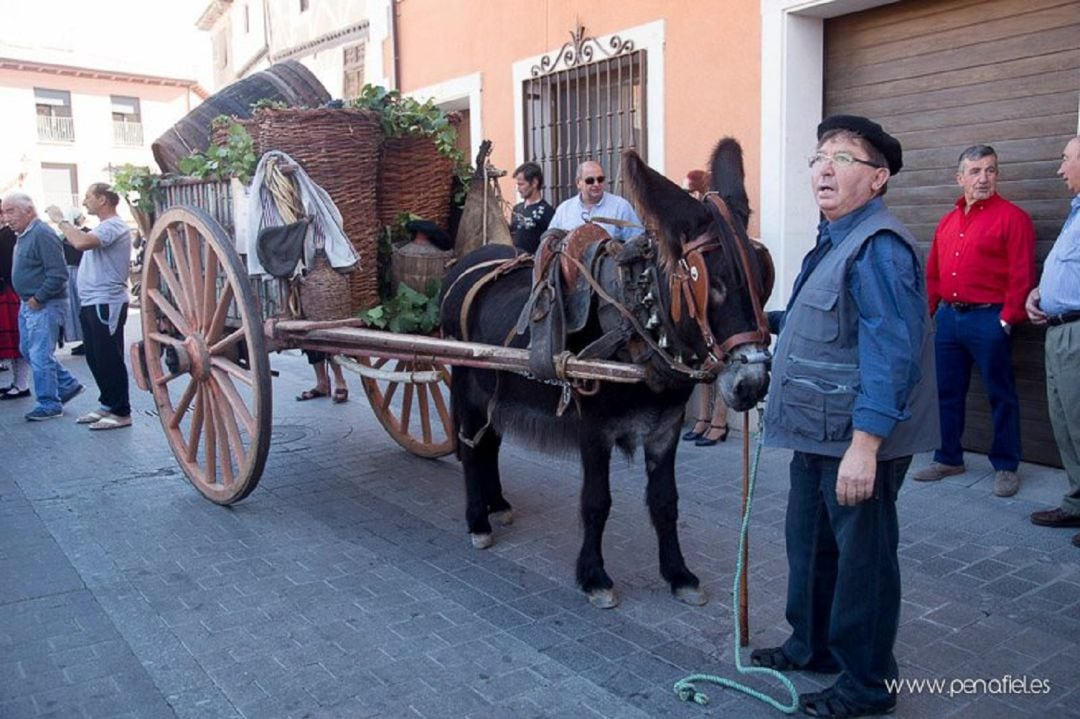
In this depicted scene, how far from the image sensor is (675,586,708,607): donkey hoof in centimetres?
375

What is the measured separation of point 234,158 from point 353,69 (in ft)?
29.1

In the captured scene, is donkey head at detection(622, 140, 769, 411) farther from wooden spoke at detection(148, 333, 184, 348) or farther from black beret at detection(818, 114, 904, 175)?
wooden spoke at detection(148, 333, 184, 348)

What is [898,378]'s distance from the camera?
2.45 m

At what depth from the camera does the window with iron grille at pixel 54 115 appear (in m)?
34.6

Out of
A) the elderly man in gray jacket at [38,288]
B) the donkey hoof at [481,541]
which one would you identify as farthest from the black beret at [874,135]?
the elderly man in gray jacket at [38,288]

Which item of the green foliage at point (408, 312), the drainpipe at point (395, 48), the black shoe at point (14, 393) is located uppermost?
Result: the drainpipe at point (395, 48)

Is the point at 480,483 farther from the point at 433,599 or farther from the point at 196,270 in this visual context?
the point at 196,270

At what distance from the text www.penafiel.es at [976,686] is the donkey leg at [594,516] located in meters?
1.19

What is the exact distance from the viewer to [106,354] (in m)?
7.29

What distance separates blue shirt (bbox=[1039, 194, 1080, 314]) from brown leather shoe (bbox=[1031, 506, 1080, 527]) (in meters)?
1.03

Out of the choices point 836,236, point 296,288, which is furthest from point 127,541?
point 836,236

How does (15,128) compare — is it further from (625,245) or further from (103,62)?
(625,245)

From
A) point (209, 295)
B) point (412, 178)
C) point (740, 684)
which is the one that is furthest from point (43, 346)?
point (740, 684)

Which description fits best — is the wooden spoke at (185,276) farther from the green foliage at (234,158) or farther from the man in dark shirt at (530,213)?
the man in dark shirt at (530,213)
